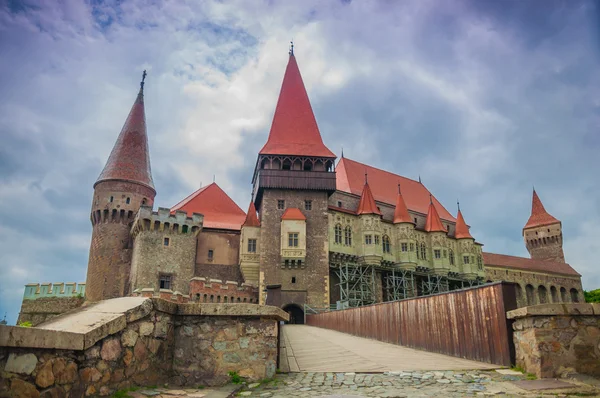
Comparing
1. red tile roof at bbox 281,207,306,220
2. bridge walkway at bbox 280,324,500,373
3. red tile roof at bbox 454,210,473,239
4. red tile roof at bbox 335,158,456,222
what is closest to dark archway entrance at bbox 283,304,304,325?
red tile roof at bbox 281,207,306,220

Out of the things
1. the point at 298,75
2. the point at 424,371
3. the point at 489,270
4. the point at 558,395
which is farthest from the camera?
the point at 489,270

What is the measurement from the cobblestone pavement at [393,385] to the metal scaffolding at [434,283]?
3615 cm

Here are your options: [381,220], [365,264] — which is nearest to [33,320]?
[365,264]

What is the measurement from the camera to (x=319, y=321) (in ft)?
83.9

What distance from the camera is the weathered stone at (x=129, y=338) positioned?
4965 mm

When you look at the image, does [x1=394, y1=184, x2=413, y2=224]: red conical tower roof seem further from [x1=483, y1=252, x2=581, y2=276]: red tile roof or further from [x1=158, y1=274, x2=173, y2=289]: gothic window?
[x1=158, y1=274, x2=173, y2=289]: gothic window

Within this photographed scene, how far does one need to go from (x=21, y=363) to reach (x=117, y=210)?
Answer: 33.9m

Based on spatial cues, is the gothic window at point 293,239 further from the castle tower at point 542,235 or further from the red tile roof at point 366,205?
the castle tower at point 542,235

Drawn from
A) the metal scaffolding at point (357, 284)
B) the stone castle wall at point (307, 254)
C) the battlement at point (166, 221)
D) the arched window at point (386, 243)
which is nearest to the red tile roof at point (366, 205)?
the arched window at point (386, 243)

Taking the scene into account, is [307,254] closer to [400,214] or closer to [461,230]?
[400,214]

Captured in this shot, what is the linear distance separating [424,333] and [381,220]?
30.3 m

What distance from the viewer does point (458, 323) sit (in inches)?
327

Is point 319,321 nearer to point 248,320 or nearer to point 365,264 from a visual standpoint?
point 365,264

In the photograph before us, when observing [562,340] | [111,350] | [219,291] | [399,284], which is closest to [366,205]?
[399,284]
